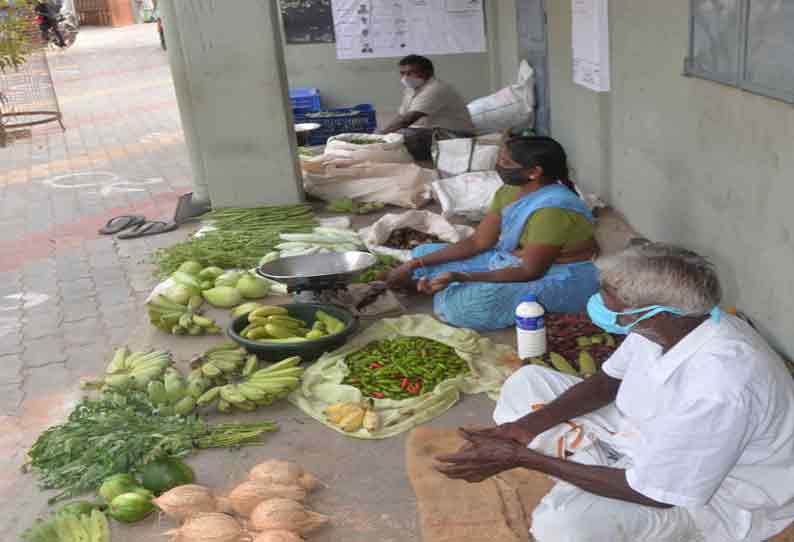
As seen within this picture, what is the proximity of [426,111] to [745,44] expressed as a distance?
16.5 feet

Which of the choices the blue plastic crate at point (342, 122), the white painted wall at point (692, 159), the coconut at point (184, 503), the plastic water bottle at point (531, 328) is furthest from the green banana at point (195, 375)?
the blue plastic crate at point (342, 122)

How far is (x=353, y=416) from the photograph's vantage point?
377 cm

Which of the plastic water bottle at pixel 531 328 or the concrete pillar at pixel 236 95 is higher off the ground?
the concrete pillar at pixel 236 95

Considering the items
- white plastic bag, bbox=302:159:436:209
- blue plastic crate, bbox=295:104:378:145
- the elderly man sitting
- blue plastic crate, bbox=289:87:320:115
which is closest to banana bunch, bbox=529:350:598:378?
the elderly man sitting

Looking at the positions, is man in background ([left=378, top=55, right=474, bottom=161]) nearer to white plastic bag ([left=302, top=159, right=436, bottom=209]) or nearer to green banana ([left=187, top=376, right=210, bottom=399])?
white plastic bag ([left=302, top=159, right=436, bottom=209])

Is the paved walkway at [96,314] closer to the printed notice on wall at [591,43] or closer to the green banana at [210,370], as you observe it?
the green banana at [210,370]

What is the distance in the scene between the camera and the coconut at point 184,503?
3.06 metres

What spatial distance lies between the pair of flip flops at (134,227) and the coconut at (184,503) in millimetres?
4608

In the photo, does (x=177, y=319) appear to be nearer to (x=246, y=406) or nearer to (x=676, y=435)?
(x=246, y=406)

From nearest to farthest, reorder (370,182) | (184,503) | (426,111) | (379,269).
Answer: (184,503) < (379,269) < (370,182) < (426,111)

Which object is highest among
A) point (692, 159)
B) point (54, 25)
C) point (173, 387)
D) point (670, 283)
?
point (54, 25)

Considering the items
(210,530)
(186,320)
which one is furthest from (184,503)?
(186,320)

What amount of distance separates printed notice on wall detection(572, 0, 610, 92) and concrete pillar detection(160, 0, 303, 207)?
2600mm

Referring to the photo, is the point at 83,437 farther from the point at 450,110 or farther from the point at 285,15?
the point at 285,15
